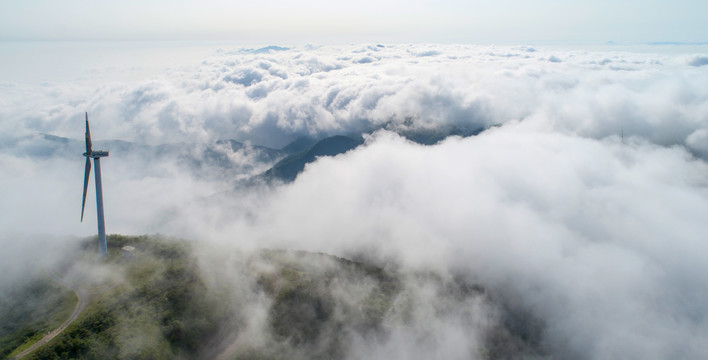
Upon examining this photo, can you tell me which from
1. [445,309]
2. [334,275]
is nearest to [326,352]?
[334,275]

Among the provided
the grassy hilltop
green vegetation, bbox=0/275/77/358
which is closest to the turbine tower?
the grassy hilltop

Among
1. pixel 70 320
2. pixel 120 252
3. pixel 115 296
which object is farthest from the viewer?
pixel 120 252

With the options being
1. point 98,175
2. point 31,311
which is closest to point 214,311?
point 31,311

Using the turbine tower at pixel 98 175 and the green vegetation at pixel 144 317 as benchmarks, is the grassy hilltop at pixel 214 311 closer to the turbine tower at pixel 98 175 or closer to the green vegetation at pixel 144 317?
the green vegetation at pixel 144 317

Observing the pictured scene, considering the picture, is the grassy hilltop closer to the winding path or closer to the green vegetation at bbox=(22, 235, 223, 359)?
the green vegetation at bbox=(22, 235, 223, 359)

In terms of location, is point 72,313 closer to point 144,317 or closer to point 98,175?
point 144,317

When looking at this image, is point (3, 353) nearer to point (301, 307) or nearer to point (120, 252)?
point (120, 252)
